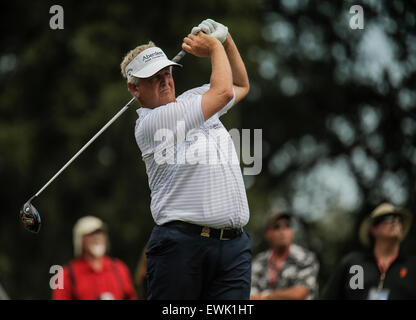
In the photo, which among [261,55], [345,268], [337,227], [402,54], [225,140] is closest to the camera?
[225,140]

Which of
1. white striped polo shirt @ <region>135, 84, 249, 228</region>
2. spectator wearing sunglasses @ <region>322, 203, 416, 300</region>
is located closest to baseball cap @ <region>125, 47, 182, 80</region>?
white striped polo shirt @ <region>135, 84, 249, 228</region>

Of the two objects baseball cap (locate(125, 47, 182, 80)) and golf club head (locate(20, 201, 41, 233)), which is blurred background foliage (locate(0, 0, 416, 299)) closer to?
golf club head (locate(20, 201, 41, 233))

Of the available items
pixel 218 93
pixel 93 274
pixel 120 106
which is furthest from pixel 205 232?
pixel 120 106

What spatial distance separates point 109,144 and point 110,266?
779 centimetres

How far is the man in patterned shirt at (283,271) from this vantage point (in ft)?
22.7

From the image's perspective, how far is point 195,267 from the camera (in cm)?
457

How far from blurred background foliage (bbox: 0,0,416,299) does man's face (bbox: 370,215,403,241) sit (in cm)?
666

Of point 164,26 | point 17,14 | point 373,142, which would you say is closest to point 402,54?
point 373,142

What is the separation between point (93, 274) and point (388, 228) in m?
2.77

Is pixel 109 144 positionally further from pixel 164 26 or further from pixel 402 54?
pixel 402 54

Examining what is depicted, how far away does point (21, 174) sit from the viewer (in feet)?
50.2

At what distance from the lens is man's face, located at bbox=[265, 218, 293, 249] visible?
7355 mm

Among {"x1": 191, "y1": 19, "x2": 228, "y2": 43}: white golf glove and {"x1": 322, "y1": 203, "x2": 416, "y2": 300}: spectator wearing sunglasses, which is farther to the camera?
{"x1": 322, "y1": 203, "x2": 416, "y2": 300}: spectator wearing sunglasses

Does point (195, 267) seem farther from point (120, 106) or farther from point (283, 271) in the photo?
point (120, 106)
